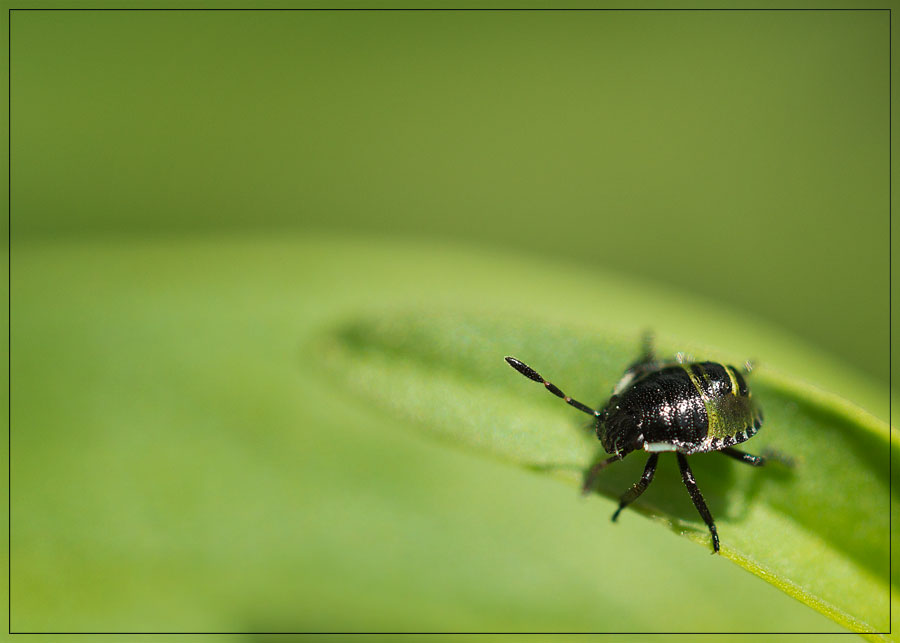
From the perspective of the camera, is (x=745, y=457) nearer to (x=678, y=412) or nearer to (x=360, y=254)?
(x=678, y=412)

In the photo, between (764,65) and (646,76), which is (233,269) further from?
(764,65)

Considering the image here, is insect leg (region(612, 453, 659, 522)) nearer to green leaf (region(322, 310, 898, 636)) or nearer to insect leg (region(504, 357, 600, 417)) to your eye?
green leaf (region(322, 310, 898, 636))

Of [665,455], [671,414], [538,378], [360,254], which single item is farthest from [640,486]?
[360,254]

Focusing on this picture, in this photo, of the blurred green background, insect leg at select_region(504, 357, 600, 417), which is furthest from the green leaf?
the blurred green background

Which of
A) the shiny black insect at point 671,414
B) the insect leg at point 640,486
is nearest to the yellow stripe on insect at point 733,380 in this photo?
the shiny black insect at point 671,414

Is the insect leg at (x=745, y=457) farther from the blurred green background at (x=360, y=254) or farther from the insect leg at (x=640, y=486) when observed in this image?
the blurred green background at (x=360, y=254)

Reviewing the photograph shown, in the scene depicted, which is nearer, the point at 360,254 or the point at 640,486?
the point at 640,486
